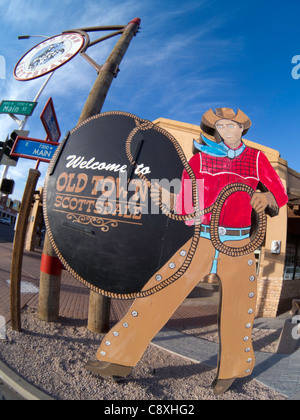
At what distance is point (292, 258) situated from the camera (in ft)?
30.1

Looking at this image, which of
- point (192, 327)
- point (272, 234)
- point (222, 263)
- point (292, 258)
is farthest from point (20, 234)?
point (292, 258)

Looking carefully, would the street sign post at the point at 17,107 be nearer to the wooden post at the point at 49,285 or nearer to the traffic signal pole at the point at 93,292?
the traffic signal pole at the point at 93,292

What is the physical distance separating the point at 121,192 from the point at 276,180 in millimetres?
1941

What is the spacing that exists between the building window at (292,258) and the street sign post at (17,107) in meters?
10.1

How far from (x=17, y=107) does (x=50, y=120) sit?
1513 mm

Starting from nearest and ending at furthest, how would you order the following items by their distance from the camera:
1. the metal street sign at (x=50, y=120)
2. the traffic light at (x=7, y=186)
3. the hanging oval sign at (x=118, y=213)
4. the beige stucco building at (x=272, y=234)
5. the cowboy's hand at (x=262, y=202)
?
the hanging oval sign at (x=118, y=213)
the cowboy's hand at (x=262, y=202)
the traffic light at (x=7, y=186)
the metal street sign at (x=50, y=120)
the beige stucco building at (x=272, y=234)

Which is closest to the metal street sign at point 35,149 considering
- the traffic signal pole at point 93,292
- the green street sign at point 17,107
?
the traffic signal pole at point 93,292

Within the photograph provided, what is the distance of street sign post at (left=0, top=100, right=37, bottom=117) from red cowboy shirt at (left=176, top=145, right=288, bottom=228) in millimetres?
5393

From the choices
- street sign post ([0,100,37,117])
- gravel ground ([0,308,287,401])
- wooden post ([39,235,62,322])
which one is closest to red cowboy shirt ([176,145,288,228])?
gravel ground ([0,308,287,401])

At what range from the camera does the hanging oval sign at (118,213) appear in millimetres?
2430

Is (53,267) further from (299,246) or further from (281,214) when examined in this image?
(299,246)

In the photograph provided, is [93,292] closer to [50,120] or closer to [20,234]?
[20,234]
